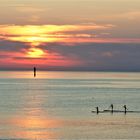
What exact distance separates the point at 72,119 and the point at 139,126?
454 inches

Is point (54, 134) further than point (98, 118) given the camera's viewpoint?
No

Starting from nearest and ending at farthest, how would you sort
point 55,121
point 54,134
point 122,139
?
point 122,139, point 54,134, point 55,121

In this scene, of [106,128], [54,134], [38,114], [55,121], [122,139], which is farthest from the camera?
[38,114]

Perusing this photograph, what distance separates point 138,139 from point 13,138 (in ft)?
41.6

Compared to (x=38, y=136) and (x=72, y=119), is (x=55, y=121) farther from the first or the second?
(x=38, y=136)

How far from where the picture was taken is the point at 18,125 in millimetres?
66562

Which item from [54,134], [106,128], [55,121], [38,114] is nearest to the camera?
[54,134]

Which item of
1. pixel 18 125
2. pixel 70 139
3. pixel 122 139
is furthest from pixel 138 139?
pixel 18 125

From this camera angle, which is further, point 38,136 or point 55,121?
point 55,121

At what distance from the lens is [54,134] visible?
58188mm

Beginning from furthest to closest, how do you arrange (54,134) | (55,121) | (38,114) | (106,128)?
(38,114)
(55,121)
(106,128)
(54,134)

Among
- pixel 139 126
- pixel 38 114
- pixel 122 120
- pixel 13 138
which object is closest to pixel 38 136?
pixel 13 138

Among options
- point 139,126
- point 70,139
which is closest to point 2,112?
point 139,126

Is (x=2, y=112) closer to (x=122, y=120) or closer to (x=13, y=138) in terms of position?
(x=122, y=120)
